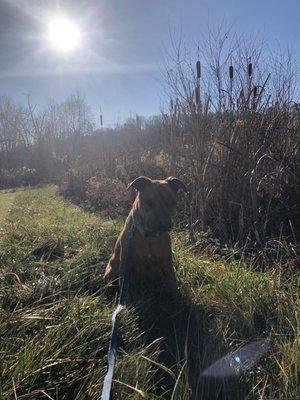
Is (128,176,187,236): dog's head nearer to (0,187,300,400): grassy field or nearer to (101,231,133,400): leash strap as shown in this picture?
(101,231,133,400): leash strap

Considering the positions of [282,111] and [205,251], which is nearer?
[205,251]

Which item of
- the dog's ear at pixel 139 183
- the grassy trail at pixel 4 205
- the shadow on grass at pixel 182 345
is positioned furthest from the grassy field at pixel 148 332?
the grassy trail at pixel 4 205

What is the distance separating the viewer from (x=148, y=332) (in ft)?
11.1

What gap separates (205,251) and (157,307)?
5.93 feet

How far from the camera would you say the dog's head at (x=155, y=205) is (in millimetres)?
3859

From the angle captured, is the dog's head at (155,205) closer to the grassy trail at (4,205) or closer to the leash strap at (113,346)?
the leash strap at (113,346)

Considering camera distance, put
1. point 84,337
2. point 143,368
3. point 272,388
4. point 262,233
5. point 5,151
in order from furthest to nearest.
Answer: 1. point 5,151
2. point 262,233
3. point 84,337
4. point 143,368
5. point 272,388

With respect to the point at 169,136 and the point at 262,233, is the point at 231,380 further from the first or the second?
the point at 169,136

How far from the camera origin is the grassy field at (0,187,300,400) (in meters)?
2.43

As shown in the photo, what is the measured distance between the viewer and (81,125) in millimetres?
45875

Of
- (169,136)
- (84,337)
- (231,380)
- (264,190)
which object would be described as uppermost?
(169,136)

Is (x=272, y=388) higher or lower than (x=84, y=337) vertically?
lower

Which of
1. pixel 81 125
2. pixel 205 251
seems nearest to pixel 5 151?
pixel 81 125

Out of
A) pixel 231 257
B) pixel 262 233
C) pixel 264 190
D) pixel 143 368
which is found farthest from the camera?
pixel 264 190
